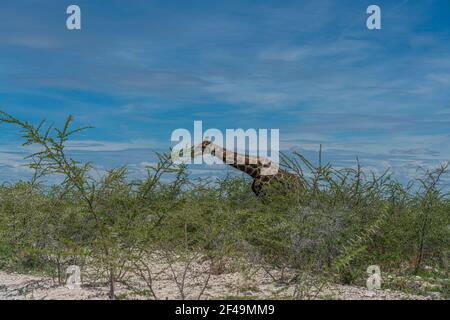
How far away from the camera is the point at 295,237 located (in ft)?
17.4

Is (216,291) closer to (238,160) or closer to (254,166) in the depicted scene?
(254,166)

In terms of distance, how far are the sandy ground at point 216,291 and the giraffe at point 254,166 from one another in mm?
3232

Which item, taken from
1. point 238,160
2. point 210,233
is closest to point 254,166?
point 238,160

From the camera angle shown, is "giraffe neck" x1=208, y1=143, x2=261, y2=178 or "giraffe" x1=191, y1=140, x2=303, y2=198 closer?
"giraffe" x1=191, y1=140, x2=303, y2=198

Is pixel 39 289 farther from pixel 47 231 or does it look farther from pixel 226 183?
pixel 226 183

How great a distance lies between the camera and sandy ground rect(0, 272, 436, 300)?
15.2 ft

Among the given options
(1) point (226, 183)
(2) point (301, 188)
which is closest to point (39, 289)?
(2) point (301, 188)

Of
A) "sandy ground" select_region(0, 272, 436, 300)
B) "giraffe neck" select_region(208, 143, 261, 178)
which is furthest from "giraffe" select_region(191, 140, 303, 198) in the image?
"sandy ground" select_region(0, 272, 436, 300)

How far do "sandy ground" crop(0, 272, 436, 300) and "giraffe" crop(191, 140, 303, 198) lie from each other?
3232mm

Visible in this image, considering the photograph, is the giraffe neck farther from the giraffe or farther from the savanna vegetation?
the savanna vegetation

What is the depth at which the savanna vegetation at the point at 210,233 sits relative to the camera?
4.78 metres

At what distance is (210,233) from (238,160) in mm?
5189

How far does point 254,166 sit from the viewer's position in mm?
9883
